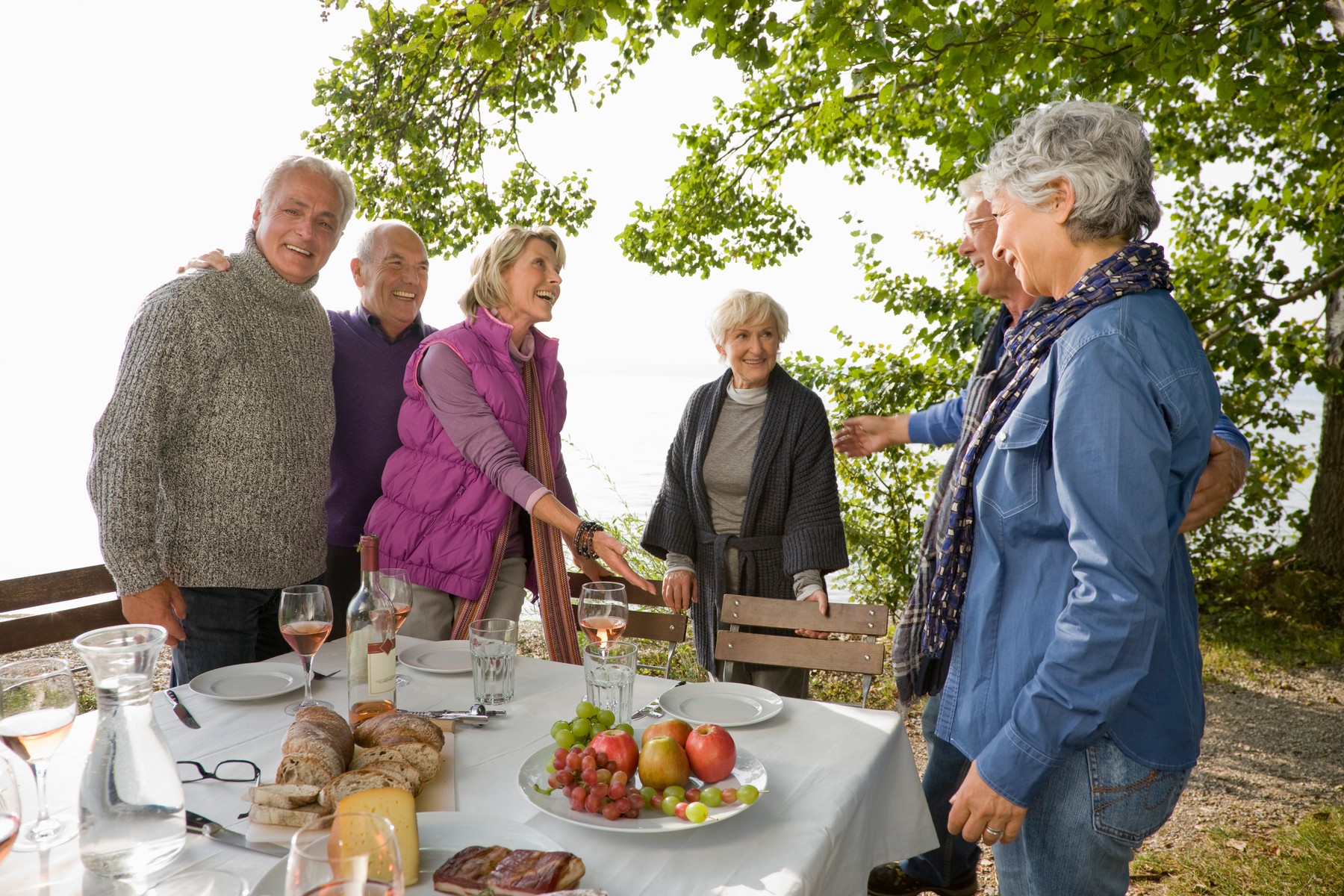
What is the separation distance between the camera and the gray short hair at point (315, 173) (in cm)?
236

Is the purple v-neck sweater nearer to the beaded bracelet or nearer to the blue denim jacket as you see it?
the beaded bracelet

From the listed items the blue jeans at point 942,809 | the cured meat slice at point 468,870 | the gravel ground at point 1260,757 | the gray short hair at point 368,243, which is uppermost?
the gray short hair at point 368,243

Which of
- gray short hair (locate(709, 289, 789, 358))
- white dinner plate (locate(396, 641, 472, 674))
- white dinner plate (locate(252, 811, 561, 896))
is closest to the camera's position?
white dinner plate (locate(252, 811, 561, 896))

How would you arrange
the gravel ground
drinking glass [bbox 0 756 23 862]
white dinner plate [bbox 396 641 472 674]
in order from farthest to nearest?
the gravel ground < white dinner plate [bbox 396 641 472 674] < drinking glass [bbox 0 756 23 862]

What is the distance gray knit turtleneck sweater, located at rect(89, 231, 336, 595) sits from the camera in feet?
6.37

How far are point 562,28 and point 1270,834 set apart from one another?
158 inches

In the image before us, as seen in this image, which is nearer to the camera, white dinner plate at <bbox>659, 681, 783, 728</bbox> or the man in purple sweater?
white dinner plate at <bbox>659, 681, 783, 728</bbox>

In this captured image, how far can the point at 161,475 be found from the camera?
204 cm

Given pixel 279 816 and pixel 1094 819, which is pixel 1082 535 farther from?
pixel 279 816

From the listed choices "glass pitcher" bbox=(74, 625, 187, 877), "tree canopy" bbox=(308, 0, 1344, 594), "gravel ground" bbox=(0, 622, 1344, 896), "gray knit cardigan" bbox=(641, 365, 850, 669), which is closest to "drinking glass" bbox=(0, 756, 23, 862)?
"glass pitcher" bbox=(74, 625, 187, 877)

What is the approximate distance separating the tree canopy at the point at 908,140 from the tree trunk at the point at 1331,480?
0.02 m

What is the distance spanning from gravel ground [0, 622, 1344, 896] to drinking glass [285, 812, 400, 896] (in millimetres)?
2692

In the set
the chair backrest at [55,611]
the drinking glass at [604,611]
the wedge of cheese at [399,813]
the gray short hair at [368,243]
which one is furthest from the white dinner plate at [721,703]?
the gray short hair at [368,243]

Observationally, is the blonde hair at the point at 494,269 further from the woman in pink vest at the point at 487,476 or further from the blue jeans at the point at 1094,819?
the blue jeans at the point at 1094,819
